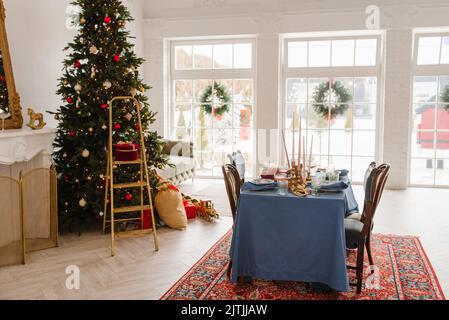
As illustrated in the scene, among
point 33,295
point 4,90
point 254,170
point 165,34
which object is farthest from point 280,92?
point 33,295

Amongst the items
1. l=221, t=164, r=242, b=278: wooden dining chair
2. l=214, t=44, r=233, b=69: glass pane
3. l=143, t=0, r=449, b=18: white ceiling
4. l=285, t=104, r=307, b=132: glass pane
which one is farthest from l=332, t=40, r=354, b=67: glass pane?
l=221, t=164, r=242, b=278: wooden dining chair

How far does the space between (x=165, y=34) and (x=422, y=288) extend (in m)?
6.67

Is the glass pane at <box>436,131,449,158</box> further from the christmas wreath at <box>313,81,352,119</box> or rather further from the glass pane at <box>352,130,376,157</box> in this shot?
the christmas wreath at <box>313,81,352,119</box>

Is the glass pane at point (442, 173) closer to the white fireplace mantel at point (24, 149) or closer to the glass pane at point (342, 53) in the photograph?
the glass pane at point (342, 53)

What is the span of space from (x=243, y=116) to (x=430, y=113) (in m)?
3.26

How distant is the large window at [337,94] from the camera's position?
27.5 feet

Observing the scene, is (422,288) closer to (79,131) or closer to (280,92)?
(79,131)

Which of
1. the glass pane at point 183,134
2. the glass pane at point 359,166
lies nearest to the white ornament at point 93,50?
the glass pane at point 183,134

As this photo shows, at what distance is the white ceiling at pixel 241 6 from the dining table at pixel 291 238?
5.43 meters

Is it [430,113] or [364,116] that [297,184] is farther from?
[430,113]

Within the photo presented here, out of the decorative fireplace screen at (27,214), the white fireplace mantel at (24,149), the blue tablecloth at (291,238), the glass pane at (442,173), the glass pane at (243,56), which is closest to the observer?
the blue tablecloth at (291,238)

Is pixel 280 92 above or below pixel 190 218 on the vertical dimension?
above
